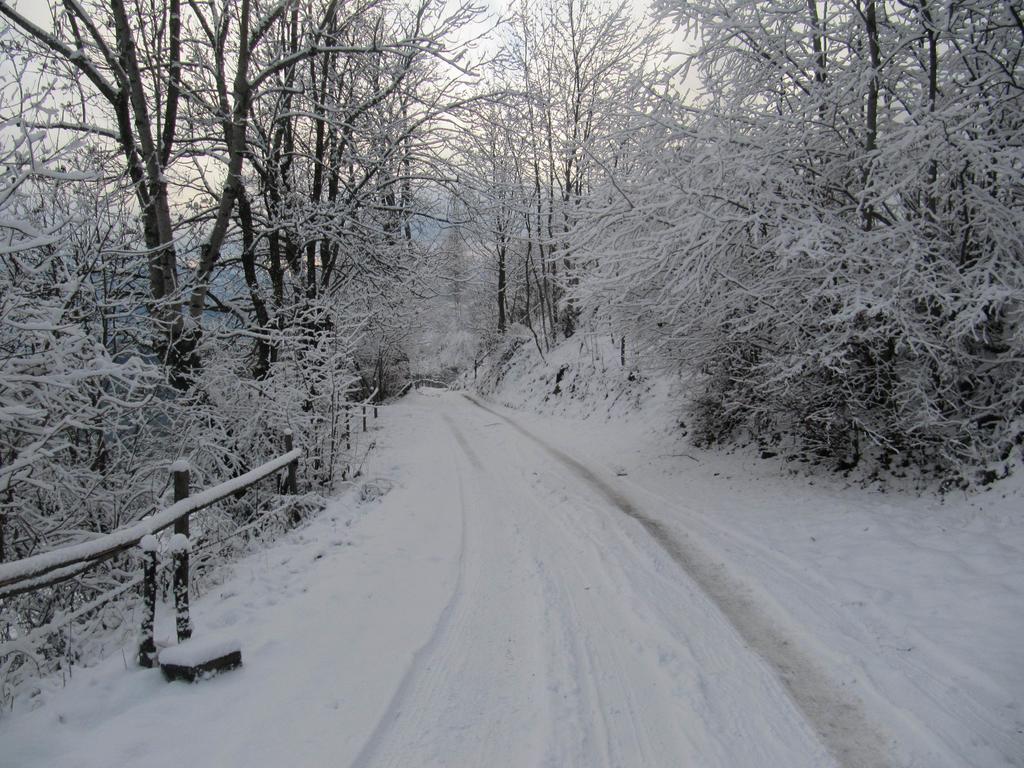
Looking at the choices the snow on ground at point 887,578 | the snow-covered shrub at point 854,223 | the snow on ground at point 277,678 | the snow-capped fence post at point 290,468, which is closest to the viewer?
the snow on ground at point 277,678

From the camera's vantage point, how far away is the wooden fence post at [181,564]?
12.3 feet

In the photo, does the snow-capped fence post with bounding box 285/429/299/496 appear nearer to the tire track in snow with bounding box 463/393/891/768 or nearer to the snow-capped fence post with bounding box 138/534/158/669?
the snow-capped fence post with bounding box 138/534/158/669

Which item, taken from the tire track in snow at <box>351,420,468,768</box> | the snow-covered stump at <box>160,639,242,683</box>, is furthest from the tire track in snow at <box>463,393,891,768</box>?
the snow-covered stump at <box>160,639,242,683</box>

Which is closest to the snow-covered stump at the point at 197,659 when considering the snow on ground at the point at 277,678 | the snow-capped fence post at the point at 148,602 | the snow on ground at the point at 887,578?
the snow on ground at the point at 277,678

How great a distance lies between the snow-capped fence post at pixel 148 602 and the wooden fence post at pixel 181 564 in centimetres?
22

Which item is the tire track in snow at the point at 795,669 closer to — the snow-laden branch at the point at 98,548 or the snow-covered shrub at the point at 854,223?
the snow-covered shrub at the point at 854,223

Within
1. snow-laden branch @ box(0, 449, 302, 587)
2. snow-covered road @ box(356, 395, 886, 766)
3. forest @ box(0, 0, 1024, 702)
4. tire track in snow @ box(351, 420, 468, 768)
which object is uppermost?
forest @ box(0, 0, 1024, 702)

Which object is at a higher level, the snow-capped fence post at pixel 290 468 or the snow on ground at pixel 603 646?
the snow-capped fence post at pixel 290 468

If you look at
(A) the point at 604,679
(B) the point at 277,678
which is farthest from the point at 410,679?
(A) the point at 604,679

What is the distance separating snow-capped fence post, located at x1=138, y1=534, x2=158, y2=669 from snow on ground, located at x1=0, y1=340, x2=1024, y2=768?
0.42 feet

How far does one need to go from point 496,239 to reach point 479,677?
8055 millimetres

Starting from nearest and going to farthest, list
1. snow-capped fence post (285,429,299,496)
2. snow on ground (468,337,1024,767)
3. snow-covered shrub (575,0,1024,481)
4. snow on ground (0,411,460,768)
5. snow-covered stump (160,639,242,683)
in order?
snow on ground (0,411,460,768) → snow on ground (468,337,1024,767) → snow-covered stump (160,639,242,683) → snow-covered shrub (575,0,1024,481) → snow-capped fence post (285,429,299,496)

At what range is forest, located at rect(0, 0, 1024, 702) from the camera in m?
4.54

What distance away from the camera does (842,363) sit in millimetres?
6578
